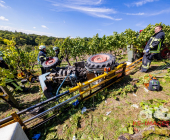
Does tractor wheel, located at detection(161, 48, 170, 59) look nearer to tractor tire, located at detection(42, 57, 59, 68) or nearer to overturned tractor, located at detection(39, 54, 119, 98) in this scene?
overturned tractor, located at detection(39, 54, 119, 98)

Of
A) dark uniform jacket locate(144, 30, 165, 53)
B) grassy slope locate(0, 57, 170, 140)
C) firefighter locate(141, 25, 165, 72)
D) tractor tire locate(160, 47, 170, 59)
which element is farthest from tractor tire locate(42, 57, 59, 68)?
tractor tire locate(160, 47, 170, 59)

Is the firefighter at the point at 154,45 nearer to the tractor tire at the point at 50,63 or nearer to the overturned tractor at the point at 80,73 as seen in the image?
the overturned tractor at the point at 80,73

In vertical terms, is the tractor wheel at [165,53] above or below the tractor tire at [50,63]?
above

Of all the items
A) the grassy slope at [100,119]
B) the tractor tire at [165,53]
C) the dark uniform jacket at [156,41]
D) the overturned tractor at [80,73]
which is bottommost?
the grassy slope at [100,119]

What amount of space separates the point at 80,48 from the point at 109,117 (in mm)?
9049

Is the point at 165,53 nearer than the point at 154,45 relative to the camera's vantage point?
No

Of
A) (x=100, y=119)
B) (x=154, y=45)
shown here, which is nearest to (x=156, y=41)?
(x=154, y=45)

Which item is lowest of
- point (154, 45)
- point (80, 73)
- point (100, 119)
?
point (100, 119)

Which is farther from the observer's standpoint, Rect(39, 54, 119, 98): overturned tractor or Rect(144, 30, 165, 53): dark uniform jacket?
Rect(144, 30, 165, 53): dark uniform jacket

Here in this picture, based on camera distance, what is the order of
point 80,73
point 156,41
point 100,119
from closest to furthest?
1. point 100,119
2. point 80,73
3. point 156,41

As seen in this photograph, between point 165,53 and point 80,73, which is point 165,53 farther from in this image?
point 80,73

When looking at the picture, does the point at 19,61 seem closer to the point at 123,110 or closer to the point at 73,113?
the point at 73,113

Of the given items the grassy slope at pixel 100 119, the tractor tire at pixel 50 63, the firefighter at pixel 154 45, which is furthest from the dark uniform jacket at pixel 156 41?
the tractor tire at pixel 50 63

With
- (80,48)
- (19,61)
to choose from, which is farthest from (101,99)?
(80,48)
